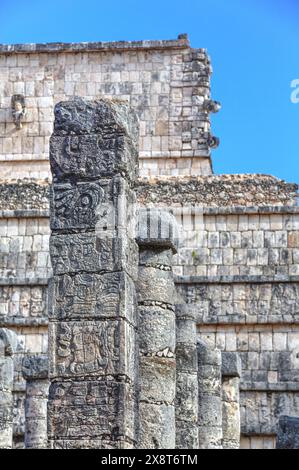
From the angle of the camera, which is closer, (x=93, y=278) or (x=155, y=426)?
(x=93, y=278)

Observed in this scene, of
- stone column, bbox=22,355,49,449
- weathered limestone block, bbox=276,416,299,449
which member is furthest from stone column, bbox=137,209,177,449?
stone column, bbox=22,355,49,449

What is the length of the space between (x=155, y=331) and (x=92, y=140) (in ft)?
7.14

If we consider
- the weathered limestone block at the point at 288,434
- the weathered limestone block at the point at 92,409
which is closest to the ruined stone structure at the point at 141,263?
the weathered limestone block at the point at 92,409

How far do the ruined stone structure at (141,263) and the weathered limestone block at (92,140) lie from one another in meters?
0.01

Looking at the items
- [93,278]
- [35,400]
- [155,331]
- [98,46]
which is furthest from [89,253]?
[98,46]

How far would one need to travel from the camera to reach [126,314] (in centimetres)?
1577

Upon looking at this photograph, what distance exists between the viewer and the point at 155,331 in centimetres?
1680

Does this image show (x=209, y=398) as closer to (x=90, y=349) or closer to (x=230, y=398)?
(x=230, y=398)

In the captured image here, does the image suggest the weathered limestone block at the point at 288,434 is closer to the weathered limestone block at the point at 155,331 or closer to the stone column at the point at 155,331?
the stone column at the point at 155,331

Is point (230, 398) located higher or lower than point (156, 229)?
higher

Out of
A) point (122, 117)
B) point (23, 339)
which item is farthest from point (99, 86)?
point (122, 117)

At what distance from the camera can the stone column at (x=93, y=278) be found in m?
15.5

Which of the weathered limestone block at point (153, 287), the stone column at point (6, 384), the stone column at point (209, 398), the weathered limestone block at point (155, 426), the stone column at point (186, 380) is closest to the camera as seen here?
the weathered limestone block at point (155, 426)
